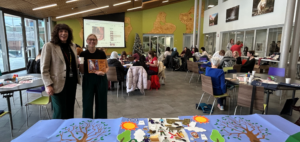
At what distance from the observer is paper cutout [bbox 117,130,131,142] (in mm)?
1226

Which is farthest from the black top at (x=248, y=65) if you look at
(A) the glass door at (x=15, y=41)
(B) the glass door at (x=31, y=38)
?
(B) the glass door at (x=31, y=38)

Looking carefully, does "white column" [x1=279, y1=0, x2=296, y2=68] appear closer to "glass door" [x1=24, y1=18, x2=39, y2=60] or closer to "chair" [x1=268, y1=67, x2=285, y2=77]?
"chair" [x1=268, y1=67, x2=285, y2=77]

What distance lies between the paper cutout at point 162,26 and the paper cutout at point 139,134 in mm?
13107

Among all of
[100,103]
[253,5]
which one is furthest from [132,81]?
[253,5]

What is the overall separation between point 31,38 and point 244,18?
11.8 meters

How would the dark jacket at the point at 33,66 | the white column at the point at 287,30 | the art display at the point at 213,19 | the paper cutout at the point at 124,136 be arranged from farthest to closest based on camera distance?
1. the art display at the point at 213,19
2. the white column at the point at 287,30
3. the dark jacket at the point at 33,66
4. the paper cutout at the point at 124,136

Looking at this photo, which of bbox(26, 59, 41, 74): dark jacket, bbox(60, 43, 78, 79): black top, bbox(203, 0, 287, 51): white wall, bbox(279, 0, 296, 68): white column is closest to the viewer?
bbox(60, 43, 78, 79): black top

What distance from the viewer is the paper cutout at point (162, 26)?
1374cm

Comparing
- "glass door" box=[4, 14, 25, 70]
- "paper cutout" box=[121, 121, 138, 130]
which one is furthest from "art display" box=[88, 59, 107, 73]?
"glass door" box=[4, 14, 25, 70]

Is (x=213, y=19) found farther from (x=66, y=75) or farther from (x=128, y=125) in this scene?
(x=128, y=125)

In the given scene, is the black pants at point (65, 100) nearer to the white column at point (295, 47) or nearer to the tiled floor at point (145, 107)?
the tiled floor at point (145, 107)

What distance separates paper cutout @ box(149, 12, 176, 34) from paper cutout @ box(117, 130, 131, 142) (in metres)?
13.1

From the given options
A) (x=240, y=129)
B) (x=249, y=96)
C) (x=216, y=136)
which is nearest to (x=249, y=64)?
(x=249, y=96)

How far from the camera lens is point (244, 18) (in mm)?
9078
